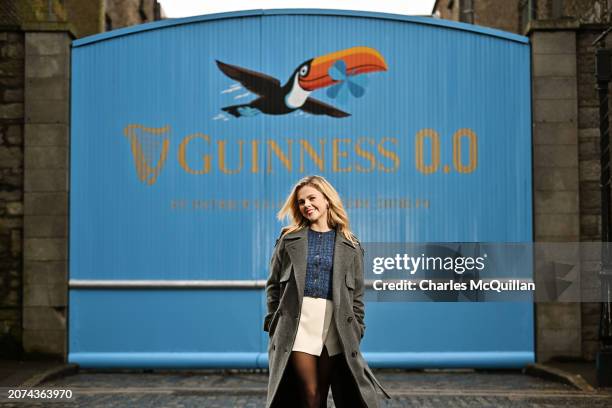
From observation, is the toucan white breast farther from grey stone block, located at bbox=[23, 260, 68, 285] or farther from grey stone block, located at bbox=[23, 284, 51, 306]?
grey stone block, located at bbox=[23, 284, 51, 306]

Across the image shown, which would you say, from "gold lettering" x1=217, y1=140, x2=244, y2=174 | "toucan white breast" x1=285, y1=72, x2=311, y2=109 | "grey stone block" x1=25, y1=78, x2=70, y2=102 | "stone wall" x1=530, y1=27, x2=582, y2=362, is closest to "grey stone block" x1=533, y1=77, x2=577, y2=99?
"stone wall" x1=530, y1=27, x2=582, y2=362

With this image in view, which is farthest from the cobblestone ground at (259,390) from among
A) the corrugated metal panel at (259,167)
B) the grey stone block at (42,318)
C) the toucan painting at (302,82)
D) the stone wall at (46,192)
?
the toucan painting at (302,82)

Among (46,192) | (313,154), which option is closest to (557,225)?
(313,154)

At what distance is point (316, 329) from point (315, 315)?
83 mm

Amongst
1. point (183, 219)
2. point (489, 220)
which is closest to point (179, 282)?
point (183, 219)

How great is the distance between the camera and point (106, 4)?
64.3 feet

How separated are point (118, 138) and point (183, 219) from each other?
1.30 m

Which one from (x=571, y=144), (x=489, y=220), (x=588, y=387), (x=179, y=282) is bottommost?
(x=588, y=387)

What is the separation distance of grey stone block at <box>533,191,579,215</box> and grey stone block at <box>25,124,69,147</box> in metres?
5.85

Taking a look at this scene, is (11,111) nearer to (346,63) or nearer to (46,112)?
(46,112)

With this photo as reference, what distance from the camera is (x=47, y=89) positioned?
11.0 meters

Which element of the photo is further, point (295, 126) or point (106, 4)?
point (106, 4)

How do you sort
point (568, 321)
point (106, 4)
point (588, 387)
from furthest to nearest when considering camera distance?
point (106, 4) → point (568, 321) → point (588, 387)

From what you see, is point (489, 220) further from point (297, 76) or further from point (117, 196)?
point (117, 196)
